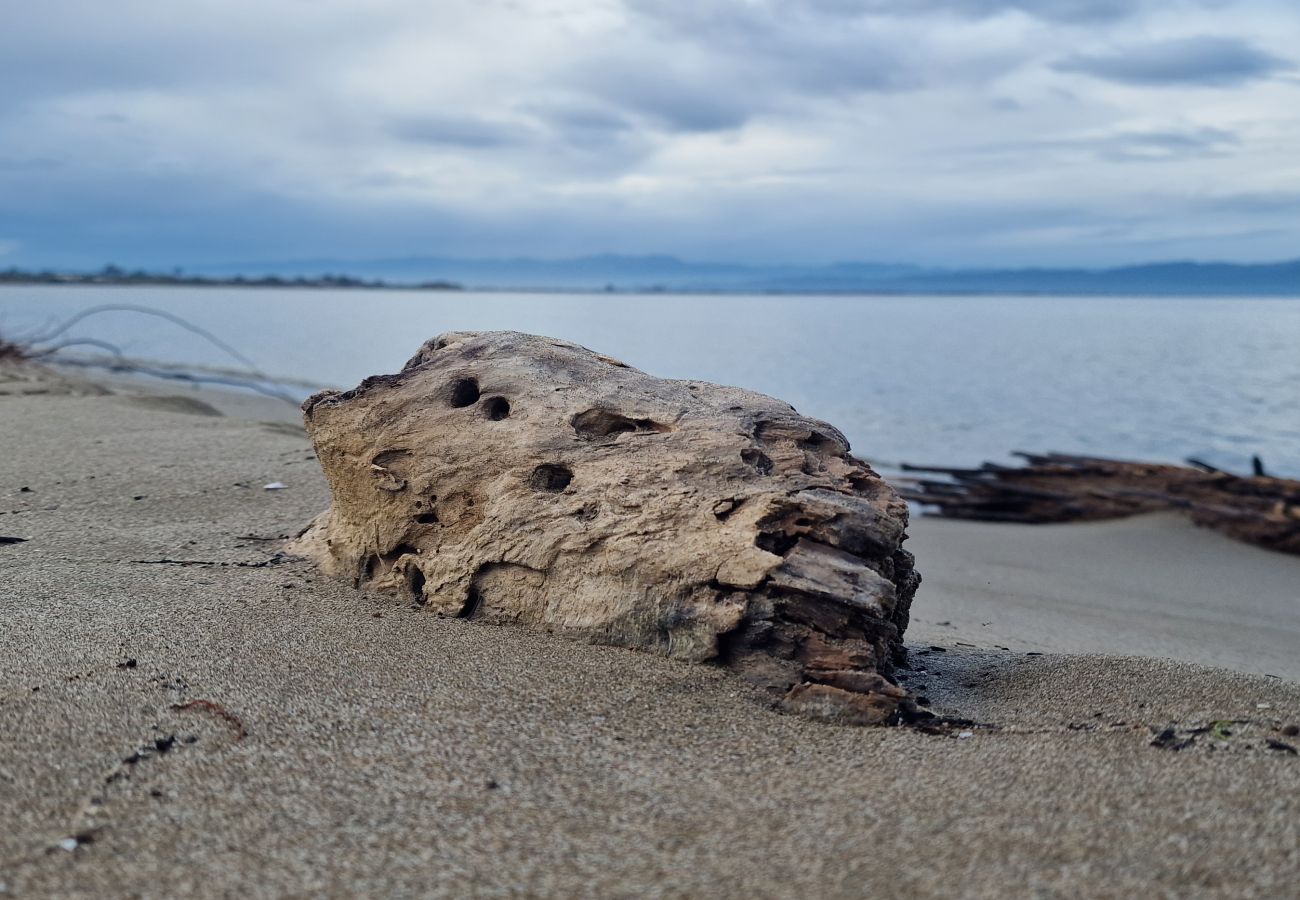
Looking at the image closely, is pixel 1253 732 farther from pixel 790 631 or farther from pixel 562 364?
pixel 562 364

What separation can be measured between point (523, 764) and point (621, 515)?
113 centimetres

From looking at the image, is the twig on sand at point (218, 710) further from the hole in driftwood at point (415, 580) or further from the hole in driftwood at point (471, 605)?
the hole in driftwood at point (415, 580)

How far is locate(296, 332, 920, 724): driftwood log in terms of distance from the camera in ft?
10.4

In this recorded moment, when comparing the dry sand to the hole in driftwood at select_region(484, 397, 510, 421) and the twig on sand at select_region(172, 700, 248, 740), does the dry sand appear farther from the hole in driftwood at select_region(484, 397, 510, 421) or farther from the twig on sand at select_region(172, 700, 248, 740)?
the hole in driftwood at select_region(484, 397, 510, 421)

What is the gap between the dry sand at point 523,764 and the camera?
1994mm

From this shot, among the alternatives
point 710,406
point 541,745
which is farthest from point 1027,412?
point 541,745

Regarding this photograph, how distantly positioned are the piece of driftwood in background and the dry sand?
5367 mm

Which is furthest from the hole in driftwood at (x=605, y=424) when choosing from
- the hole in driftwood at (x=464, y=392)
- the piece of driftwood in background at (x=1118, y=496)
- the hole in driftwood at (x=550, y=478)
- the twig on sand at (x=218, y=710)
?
the piece of driftwood in background at (x=1118, y=496)

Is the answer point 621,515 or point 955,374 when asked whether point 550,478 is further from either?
point 955,374

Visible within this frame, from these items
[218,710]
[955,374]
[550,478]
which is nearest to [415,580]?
[550,478]

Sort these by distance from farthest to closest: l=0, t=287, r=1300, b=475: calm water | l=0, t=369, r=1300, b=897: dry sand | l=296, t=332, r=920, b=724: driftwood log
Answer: l=0, t=287, r=1300, b=475: calm water
l=296, t=332, r=920, b=724: driftwood log
l=0, t=369, r=1300, b=897: dry sand

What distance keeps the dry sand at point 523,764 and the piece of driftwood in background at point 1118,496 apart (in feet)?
17.6

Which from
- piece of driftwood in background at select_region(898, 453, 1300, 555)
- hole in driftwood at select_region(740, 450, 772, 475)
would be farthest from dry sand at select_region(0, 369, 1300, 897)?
piece of driftwood in background at select_region(898, 453, 1300, 555)

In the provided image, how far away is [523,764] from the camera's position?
250 cm
